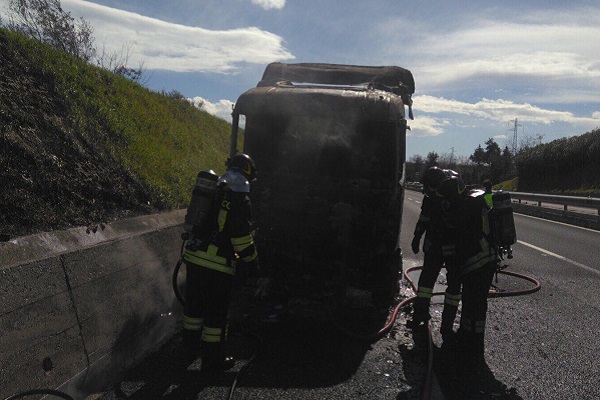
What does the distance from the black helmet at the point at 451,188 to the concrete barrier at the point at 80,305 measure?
10.0 feet

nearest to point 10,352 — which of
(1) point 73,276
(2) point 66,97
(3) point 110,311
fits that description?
(1) point 73,276

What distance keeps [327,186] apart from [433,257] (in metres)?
1.44

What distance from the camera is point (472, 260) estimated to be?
17.0 ft

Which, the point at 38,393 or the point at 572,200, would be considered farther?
the point at 572,200

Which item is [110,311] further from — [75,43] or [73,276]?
[75,43]

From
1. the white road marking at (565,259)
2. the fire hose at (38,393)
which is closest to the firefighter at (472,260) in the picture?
the fire hose at (38,393)

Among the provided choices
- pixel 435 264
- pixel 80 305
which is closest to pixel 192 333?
pixel 80 305

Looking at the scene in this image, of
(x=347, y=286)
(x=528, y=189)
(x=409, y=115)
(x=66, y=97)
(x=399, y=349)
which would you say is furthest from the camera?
(x=528, y=189)

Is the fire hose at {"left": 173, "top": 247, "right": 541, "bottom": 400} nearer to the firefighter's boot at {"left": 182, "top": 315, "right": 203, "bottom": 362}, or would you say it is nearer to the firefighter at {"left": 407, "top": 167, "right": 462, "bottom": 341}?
the firefighter at {"left": 407, "top": 167, "right": 462, "bottom": 341}

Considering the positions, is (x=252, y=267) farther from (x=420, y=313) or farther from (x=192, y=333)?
(x=420, y=313)

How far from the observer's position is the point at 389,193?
5938mm

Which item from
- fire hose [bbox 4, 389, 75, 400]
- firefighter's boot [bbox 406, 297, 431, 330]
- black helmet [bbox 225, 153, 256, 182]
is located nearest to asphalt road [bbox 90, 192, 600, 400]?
firefighter's boot [bbox 406, 297, 431, 330]

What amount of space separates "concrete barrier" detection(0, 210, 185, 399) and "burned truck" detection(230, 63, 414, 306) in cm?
148

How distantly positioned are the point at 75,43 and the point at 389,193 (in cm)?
1065
